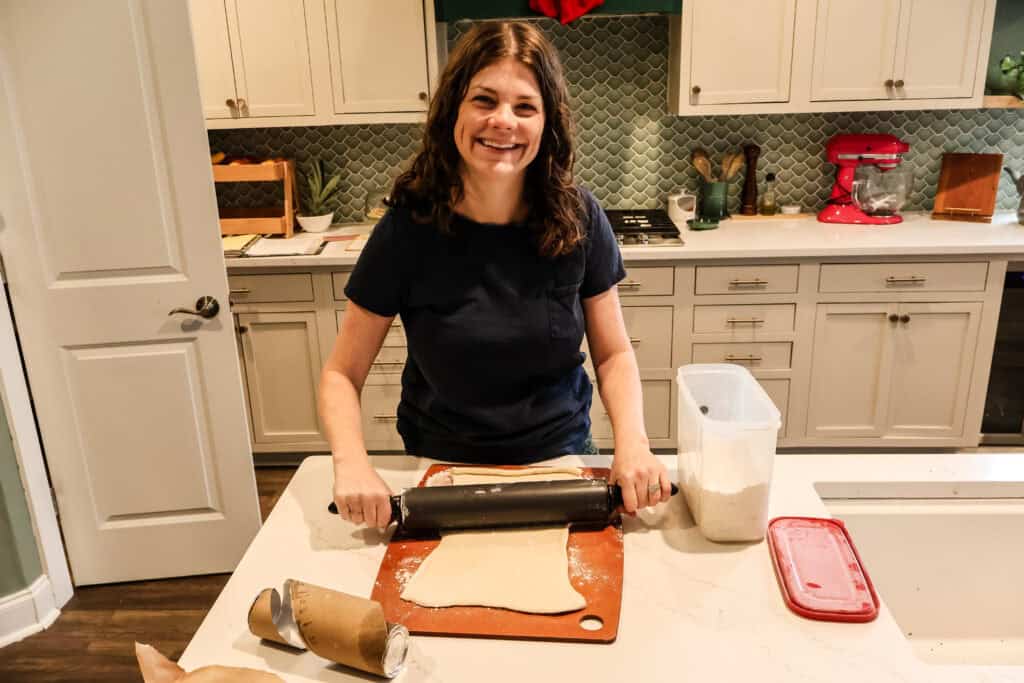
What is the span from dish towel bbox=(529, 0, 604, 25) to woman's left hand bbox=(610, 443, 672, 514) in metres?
2.29

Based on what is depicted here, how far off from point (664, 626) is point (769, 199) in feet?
9.70

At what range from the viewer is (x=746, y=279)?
122 inches

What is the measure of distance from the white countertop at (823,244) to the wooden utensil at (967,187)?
86mm

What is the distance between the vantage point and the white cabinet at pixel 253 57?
313 cm

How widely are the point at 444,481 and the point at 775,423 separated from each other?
53 centimetres

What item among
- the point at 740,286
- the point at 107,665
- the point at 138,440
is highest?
the point at 740,286

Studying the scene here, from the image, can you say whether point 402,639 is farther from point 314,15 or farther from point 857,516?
point 314,15

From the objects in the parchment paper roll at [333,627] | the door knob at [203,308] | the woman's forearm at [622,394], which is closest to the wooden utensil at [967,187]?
the woman's forearm at [622,394]

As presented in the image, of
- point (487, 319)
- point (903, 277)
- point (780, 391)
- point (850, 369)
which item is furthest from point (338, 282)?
point (903, 277)

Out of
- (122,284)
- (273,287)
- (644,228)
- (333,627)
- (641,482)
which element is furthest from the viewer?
(644,228)

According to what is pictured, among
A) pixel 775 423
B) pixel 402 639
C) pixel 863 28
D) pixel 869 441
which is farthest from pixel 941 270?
pixel 402 639

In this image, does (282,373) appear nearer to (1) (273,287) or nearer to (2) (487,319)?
(1) (273,287)

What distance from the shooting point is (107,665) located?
2297 mm

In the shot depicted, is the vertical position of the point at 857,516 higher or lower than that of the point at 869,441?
higher
